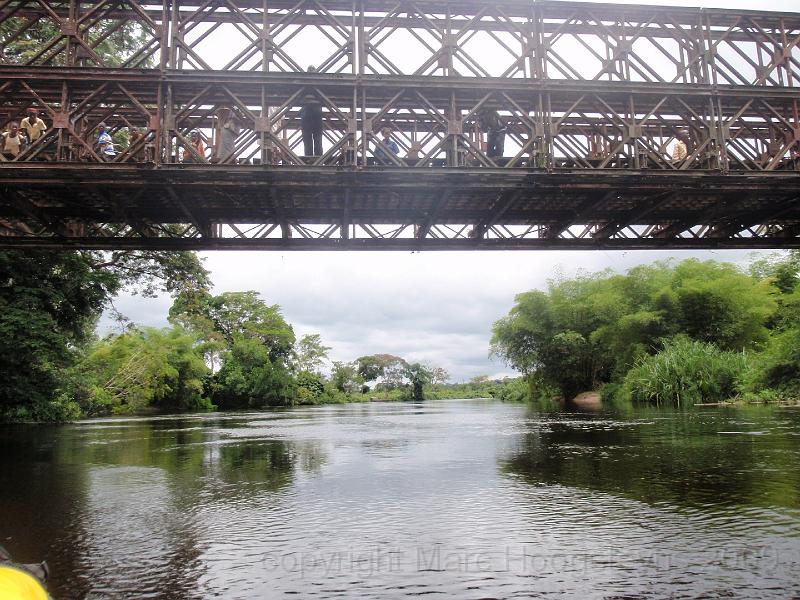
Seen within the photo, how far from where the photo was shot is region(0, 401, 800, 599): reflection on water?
204 inches

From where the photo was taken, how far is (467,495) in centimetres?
891

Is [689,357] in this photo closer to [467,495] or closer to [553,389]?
[553,389]

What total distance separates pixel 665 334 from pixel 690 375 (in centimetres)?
923

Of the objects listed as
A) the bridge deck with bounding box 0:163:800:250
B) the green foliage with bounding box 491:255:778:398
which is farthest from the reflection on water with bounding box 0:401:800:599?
the green foliage with bounding box 491:255:778:398

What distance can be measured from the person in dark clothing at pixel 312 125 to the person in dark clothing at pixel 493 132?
10.5 ft

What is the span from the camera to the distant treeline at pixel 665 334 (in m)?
33.4

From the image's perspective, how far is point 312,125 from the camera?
1131cm

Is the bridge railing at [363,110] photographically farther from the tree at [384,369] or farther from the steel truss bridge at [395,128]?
the tree at [384,369]

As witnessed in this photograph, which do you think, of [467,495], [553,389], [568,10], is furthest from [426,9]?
[553,389]

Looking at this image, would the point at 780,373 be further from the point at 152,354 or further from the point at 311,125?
the point at 152,354

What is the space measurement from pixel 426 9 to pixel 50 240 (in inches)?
342

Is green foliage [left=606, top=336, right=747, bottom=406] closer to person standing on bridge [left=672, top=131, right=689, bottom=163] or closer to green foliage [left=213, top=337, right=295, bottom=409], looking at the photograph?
person standing on bridge [left=672, top=131, right=689, bottom=163]

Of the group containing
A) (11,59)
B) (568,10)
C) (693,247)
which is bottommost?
(693,247)

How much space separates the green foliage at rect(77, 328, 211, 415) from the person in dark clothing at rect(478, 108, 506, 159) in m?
32.8
